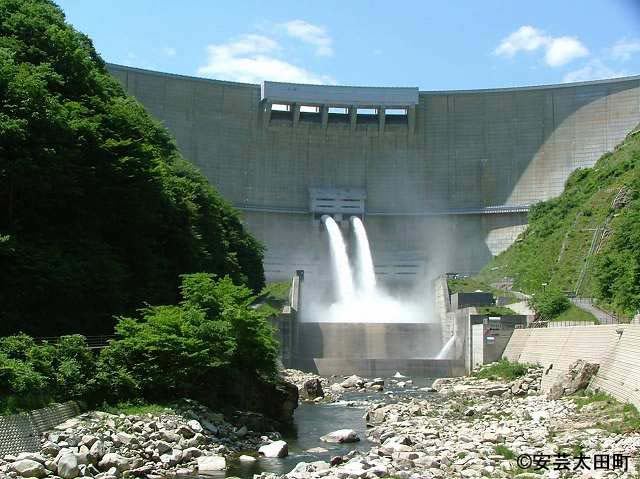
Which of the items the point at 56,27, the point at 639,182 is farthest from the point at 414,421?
the point at 639,182

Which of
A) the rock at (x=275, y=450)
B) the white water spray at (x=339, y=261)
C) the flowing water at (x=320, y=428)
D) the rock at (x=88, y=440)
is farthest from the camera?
the white water spray at (x=339, y=261)

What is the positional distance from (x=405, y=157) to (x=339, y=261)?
418 inches

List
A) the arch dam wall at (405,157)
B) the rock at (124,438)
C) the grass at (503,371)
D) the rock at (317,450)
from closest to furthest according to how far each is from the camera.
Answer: the rock at (124,438)
the rock at (317,450)
the grass at (503,371)
the arch dam wall at (405,157)

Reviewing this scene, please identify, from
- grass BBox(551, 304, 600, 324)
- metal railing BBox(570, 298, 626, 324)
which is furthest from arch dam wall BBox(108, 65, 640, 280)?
grass BBox(551, 304, 600, 324)

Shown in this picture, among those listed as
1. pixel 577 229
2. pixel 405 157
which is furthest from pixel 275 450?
pixel 405 157

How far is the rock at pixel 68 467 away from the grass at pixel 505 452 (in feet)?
24.0

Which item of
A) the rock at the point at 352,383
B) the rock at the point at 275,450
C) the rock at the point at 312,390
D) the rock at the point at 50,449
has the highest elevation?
the rock at the point at 50,449

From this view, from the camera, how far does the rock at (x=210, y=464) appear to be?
15.6 meters

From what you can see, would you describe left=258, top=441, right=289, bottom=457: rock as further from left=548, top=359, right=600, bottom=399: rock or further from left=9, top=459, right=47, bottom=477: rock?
left=548, top=359, right=600, bottom=399: rock

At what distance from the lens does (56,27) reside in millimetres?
29344

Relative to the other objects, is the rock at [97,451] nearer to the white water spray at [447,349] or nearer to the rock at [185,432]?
the rock at [185,432]

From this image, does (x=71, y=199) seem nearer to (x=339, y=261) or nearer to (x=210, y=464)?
(x=210, y=464)

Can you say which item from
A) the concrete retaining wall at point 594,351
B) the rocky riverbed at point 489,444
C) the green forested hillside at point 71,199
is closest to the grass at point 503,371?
the concrete retaining wall at point 594,351

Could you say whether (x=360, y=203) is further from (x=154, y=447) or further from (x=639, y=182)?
(x=154, y=447)
